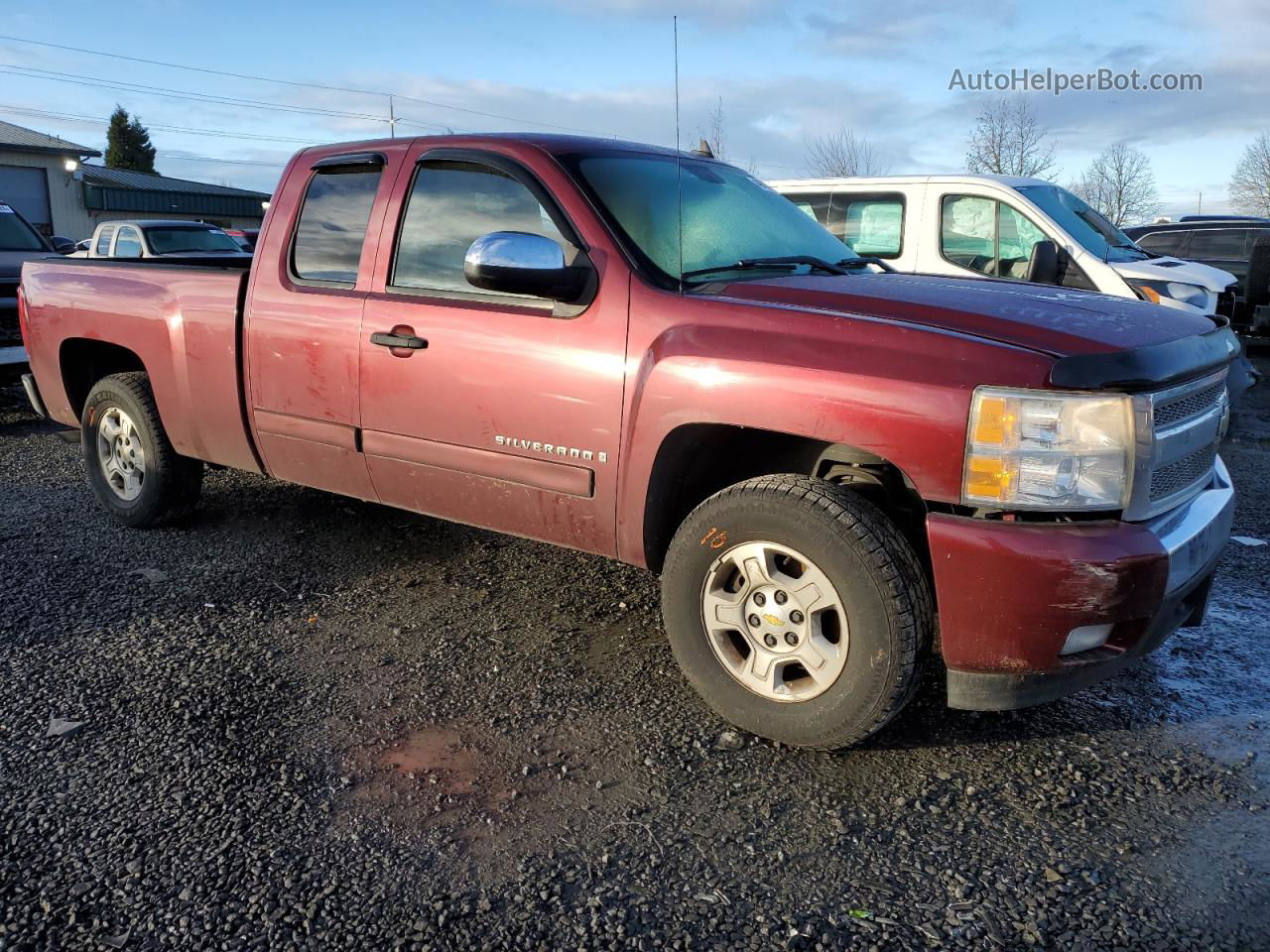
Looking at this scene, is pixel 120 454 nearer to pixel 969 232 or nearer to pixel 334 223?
pixel 334 223

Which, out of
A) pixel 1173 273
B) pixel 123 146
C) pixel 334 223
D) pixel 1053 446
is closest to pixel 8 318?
pixel 334 223

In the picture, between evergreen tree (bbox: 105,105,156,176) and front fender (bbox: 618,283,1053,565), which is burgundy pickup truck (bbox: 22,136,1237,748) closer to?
front fender (bbox: 618,283,1053,565)

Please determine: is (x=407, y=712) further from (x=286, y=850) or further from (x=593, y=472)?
(x=593, y=472)

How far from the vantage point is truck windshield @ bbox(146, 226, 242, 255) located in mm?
14414

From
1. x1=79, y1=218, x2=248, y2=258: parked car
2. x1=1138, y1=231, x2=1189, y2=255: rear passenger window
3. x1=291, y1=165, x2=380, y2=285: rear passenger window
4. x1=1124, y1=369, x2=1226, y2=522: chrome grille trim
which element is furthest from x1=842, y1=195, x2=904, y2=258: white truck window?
x1=79, y1=218, x2=248, y2=258: parked car

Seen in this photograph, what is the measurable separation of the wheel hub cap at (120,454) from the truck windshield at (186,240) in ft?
32.7

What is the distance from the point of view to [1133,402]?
8.41 ft

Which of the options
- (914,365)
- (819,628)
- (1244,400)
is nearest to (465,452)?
(819,628)

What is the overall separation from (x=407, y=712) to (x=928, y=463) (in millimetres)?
1810

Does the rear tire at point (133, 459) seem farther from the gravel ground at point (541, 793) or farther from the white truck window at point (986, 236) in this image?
the white truck window at point (986, 236)

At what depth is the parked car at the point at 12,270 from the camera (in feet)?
26.3

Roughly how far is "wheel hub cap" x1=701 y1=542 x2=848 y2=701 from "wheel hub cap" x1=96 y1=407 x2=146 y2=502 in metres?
3.33

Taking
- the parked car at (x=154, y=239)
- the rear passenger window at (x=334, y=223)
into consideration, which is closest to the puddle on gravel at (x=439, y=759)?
the rear passenger window at (x=334, y=223)

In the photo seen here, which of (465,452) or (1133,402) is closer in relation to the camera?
(1133,402)
